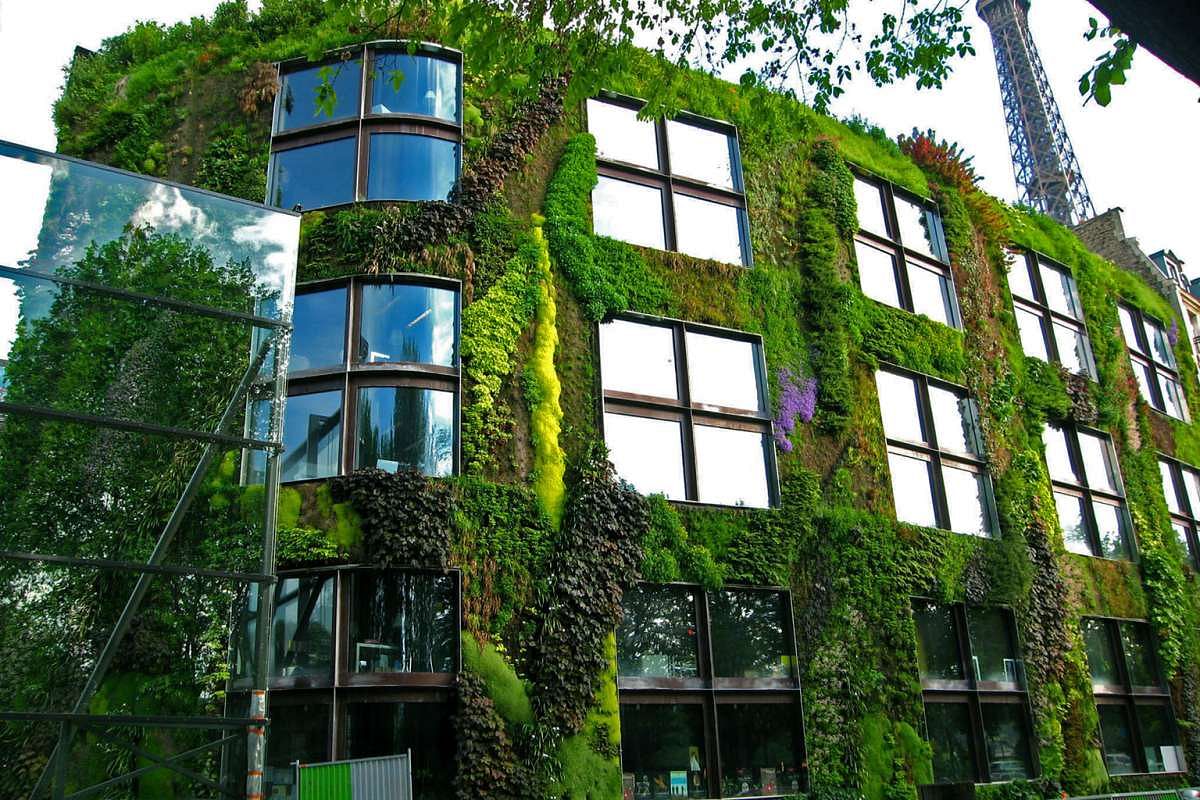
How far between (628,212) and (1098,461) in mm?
13335

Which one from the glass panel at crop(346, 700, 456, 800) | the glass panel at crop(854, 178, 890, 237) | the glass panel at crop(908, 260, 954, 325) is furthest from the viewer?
the glass panel at crop(908, 260, 954, 325)

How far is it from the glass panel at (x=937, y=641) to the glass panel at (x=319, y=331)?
10.7 meters

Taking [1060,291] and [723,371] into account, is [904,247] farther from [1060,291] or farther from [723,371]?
[723,371]

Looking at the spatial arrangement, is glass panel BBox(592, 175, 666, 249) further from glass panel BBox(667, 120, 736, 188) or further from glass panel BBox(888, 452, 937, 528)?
glass panel BBox(888, 452, 937, 528)

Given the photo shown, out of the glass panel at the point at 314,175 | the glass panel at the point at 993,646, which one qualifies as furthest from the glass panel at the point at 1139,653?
the glass panel at the point at 314,175

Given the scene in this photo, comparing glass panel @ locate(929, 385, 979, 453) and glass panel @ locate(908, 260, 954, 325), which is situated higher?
glass panel @ locate(908, 260, 954, 325)

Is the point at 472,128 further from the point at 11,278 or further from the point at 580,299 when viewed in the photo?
the point at 11,278

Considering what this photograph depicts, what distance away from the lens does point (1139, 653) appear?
880 inches

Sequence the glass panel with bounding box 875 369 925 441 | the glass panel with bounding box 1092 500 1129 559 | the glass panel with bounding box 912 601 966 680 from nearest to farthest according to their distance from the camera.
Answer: the glass panel with bounding box 912 601 966 680, the glass panel with bounding box 875 369 925 441, the glass panel with bounding box 1092 500 1129 559

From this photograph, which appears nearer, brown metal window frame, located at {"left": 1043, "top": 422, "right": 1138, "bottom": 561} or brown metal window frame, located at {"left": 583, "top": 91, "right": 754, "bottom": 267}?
brown metal window frame, located at {"left": 583, "top": 91, "right": 754, "bottom": 267}

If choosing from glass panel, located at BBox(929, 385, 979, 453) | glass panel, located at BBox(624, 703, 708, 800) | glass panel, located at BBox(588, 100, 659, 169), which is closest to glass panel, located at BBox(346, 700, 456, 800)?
glass panel, located at BBox(624, 703, 708, 800)

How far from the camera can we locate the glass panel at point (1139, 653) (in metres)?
22.0

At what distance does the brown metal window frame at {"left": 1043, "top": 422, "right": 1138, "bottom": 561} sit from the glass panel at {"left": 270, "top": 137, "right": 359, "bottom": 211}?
15.6 metres

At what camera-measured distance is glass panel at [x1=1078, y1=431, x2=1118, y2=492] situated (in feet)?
78.6
